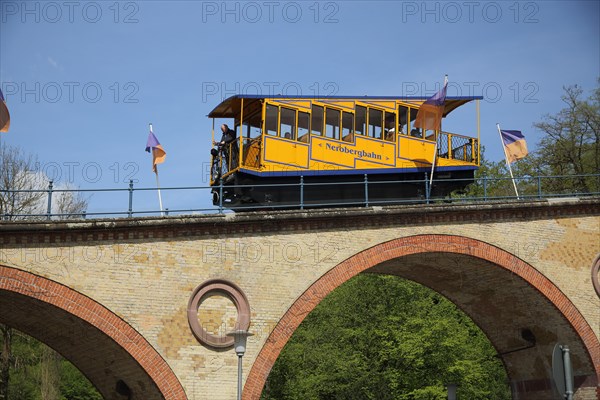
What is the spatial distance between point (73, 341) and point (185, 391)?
3.77 meters

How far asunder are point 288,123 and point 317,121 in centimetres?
100

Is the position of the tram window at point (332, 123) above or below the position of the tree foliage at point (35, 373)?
above

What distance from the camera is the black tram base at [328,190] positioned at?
78.6 feet

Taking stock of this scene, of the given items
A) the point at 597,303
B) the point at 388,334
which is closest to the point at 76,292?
the point at 597,303

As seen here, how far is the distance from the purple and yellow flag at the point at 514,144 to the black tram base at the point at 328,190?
2.26 meters

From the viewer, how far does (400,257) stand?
2323 centimetres

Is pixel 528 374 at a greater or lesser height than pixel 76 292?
lesser

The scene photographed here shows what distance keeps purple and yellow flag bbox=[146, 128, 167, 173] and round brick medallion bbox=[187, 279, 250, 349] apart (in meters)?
5.21

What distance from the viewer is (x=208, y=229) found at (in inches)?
827

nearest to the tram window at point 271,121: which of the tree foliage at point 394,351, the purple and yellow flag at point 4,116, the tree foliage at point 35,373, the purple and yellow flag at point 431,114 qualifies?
the purple and yellow flag at point 431,114

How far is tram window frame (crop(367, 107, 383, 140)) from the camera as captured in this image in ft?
85.4

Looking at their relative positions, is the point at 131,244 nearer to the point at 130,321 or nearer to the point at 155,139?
the point at 130,321

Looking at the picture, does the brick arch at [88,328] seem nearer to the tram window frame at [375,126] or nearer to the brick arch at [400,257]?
the brick arch at [400,257]

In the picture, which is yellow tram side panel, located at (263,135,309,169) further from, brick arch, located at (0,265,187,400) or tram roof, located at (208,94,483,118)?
brick arch, located at (0,265,187,400)
